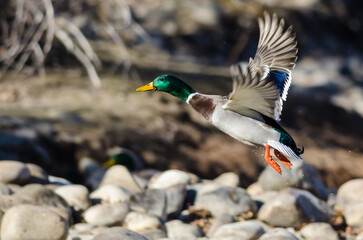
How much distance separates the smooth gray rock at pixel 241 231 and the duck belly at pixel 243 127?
1360mm

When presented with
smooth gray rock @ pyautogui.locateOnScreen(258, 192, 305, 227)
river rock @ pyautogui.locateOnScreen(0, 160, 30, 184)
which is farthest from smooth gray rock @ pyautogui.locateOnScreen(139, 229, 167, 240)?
river rock @ pyautogui.locateOnScreen(0, 160, 30, 184)

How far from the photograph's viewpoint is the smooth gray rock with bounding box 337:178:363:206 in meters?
5.16

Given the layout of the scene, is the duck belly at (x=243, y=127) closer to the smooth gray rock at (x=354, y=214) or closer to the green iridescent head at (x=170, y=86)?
the green iridescent head at (x=170, y=86)

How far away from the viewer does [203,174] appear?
21.0ft

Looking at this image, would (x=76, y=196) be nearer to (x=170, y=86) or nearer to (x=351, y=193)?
(x=170, y=86)

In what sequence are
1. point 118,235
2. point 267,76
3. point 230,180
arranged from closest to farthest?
point 267,76 < point 118,235 < point 230,180

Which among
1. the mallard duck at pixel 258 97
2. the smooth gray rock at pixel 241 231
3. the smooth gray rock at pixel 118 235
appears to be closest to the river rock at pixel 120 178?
the smooth gray rock at pixel 241 231

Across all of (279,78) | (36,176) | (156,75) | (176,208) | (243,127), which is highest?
(279,78)

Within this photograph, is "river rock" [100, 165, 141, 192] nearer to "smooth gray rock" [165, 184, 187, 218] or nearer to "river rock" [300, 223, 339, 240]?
"smooth gray rock" [165, 184, 187, 218]

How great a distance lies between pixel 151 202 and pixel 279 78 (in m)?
1.95

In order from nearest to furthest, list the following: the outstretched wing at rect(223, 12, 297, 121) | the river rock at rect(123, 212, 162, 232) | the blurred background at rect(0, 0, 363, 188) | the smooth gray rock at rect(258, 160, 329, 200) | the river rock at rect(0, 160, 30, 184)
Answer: the outstretched wing at rect(223, 12, 297, 121) → the river rock at rect(123, 212, 162, 232) → the river rock at rect(0, 160, 30, 184) → the smooth gray rock at rect(258, 160, 329, 200) → the blurred background at rect(0, 0, 363, 188)

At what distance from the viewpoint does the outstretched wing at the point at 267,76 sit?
2.49 meters

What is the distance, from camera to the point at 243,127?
2752 mm

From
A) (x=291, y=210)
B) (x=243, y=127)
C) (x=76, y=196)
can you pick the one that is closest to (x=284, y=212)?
(x=291, y=210)
